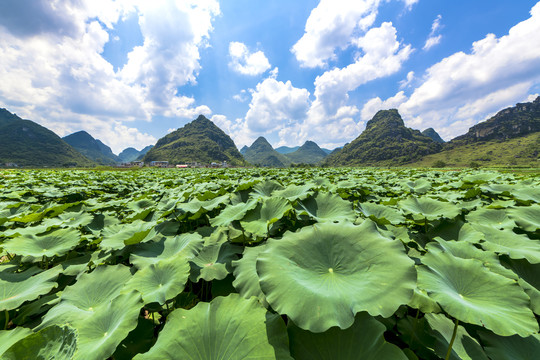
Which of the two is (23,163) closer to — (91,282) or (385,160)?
(91,282)

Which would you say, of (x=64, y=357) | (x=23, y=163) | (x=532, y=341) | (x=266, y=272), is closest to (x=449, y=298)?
(x=532, y=341)

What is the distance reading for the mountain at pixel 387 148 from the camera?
128 meters

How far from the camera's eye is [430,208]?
3.00 metres

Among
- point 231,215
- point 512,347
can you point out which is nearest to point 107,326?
point 231,215

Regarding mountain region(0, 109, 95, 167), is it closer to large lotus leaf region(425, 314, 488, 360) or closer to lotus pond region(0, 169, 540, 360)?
lotus pond region(0, 169, 540, 360)

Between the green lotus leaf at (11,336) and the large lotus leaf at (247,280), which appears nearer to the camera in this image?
the green lotus leaf at (11,336)

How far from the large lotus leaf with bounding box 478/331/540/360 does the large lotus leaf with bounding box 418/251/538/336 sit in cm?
19

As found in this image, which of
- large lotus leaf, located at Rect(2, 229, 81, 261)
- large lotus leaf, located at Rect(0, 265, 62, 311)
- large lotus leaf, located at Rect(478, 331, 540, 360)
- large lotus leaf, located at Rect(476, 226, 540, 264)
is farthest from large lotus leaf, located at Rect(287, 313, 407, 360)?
large lotus leaf, located at Rect(2, 229, 81, 261)

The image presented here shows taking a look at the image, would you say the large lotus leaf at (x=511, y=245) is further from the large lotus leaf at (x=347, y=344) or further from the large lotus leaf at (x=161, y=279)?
the large lotus leaf at (x=161, y=279)

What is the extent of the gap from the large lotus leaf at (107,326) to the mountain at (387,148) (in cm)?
13992

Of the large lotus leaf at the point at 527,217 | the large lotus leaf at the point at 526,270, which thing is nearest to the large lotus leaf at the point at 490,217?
the large lotus leaf at the point at 527,217

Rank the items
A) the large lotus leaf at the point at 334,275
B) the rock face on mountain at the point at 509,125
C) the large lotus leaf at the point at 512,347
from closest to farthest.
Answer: the large lotus leaf at the point at 334,275
the large lotus leaf at the point at 512,347
the rock face on mountain at the point at 509,125

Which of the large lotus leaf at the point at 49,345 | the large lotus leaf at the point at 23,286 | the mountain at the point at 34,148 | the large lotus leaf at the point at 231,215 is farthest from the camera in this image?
the mountain at the point at 34,148

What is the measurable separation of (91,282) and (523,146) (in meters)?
162
